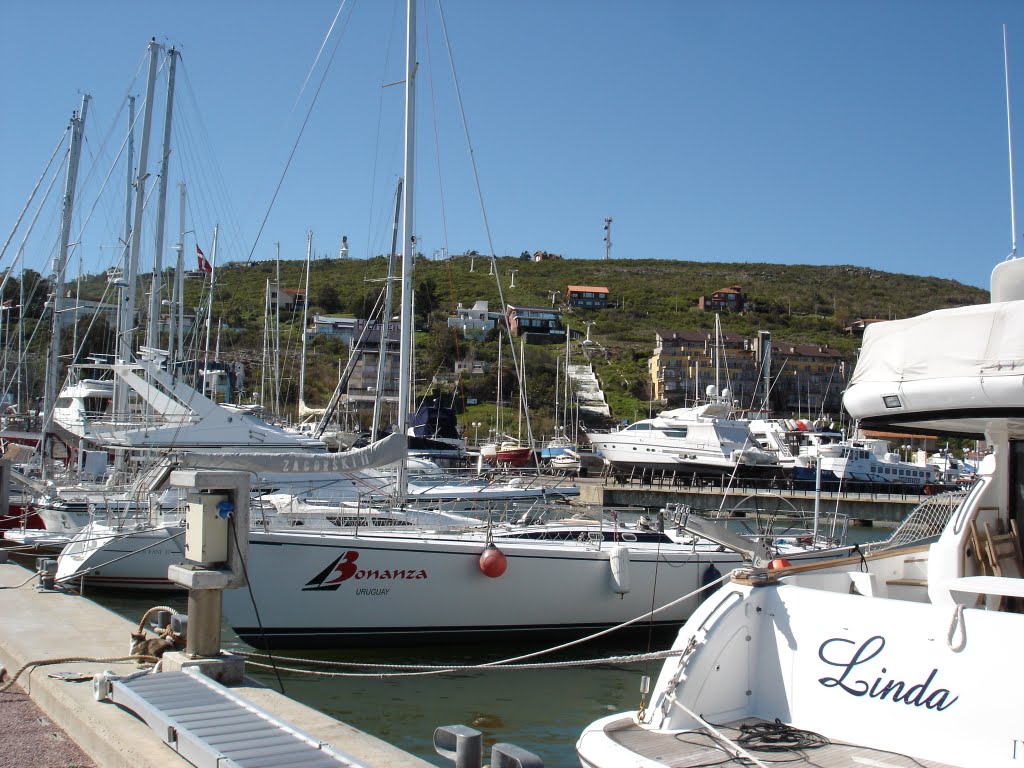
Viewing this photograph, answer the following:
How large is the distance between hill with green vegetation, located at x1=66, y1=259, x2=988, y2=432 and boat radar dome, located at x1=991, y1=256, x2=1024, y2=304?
5741 centimetres

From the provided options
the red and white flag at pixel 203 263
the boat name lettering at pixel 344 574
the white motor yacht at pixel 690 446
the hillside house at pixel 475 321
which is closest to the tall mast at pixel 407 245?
the boat name lettering at pixel 344 574

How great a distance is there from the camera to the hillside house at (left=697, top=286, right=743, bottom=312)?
452 ft

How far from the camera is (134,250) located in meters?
26.1

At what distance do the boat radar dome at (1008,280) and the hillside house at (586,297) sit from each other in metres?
128

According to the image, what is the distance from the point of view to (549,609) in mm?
13289

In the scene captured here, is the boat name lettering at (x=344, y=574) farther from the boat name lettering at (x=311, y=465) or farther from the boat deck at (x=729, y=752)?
the boat deck at (x=729, y=752)

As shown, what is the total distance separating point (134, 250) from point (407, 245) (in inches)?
504

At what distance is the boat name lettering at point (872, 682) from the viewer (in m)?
4.62

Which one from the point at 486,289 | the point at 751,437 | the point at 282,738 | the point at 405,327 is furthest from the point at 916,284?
the point at 282,738

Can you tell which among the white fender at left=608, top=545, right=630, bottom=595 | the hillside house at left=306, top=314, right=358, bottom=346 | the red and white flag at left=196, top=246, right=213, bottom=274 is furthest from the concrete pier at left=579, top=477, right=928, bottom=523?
the hillside house at left=306, top=314, right=358, bottom=346

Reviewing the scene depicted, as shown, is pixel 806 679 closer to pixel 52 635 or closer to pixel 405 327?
pixel 52 635

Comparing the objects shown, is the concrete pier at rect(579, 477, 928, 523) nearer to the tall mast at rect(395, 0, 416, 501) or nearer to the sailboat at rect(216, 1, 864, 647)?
the tall mast at rect(395, 0, 416, 501)

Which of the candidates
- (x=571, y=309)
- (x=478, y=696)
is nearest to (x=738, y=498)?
(x=478, y=696)

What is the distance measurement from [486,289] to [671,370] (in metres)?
50.9
